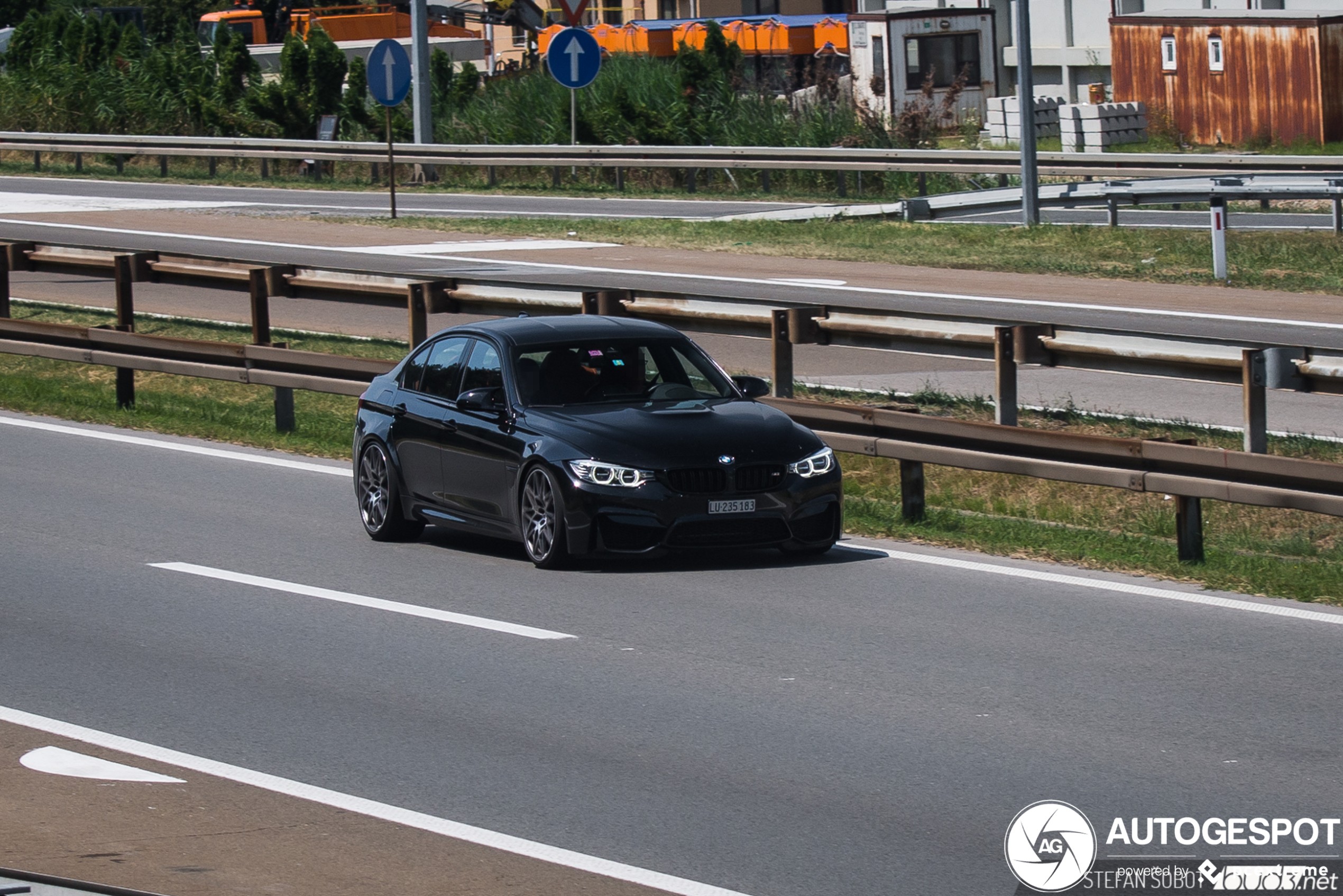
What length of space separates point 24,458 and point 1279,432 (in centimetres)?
933

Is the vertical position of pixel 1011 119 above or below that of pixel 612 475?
above

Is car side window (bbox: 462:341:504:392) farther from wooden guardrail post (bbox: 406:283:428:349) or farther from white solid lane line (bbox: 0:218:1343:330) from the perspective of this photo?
white solid lane line (bbox: 0:218:1343:330)

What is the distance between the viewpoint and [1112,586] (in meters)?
10.4

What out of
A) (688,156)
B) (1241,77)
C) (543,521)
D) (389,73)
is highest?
(1241,77)

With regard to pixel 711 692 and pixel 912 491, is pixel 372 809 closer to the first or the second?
pixel 711 692

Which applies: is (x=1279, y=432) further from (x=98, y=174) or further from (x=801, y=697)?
(x=98, y=174)

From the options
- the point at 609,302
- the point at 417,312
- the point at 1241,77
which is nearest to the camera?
the point at 609,302

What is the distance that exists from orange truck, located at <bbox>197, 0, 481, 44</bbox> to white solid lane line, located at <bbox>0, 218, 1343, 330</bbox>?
123 ft

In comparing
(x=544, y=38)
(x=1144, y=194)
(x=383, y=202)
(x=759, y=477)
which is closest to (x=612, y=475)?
(x=759, y=477)

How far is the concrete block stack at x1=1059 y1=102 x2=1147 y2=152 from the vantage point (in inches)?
1736

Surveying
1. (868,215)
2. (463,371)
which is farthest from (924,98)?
(463,371)

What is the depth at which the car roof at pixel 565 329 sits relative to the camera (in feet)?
38.7

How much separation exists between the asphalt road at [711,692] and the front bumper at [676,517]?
21 centimetres

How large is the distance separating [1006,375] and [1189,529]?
2.34 m
